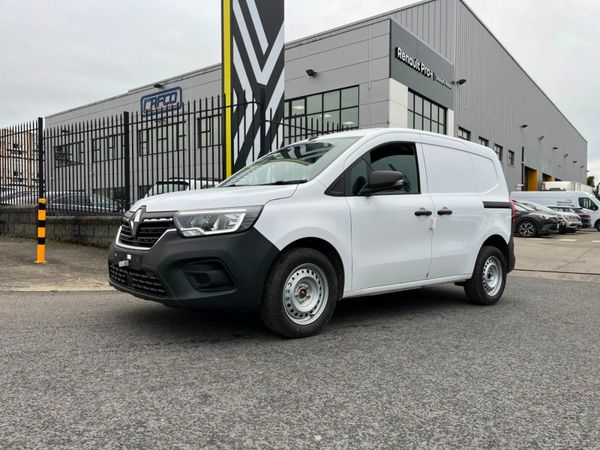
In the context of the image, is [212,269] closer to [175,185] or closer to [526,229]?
[175,185]

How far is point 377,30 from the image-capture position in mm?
23828

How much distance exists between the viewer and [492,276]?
6.02 m

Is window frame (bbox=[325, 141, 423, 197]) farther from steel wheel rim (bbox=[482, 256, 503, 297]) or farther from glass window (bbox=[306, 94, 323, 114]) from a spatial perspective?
glass window (bbox=[306, 94, 323, 114])

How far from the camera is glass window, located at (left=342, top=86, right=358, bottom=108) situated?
2503 centimetres

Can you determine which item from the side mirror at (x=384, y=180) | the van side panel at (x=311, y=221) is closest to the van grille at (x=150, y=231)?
the van side panel at (x=311, y=221)

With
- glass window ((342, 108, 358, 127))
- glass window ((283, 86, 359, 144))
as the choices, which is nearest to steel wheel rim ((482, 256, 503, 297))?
glass window ((283, 86, 359, 144))

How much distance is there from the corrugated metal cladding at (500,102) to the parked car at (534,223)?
12.6 metres

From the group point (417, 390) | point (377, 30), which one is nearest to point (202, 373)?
point (417, 390)

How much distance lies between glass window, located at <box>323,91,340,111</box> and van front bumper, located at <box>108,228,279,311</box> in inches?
910

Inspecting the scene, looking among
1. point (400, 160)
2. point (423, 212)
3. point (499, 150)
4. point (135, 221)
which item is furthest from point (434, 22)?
point (135, 221)

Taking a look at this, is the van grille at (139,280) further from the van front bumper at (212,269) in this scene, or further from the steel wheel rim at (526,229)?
the steel wheel rim at (526,229)

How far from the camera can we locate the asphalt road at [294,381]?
2.46 meters

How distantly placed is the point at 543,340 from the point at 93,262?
686 centimetres

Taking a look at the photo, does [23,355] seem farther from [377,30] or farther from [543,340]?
[377,30]
